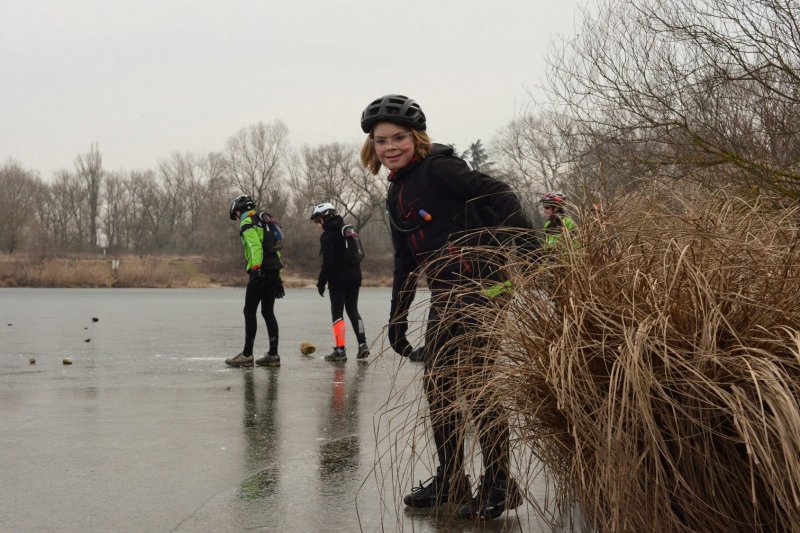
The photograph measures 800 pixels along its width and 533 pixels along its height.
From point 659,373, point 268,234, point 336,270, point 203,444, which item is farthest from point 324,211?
point 659,373

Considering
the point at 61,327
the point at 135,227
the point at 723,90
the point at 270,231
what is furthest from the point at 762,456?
the point at 135,227

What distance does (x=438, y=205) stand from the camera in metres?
4.82

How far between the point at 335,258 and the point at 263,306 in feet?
3.74

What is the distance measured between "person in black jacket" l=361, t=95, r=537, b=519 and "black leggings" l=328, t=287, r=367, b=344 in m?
6.74

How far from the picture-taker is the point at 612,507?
9.39 ft

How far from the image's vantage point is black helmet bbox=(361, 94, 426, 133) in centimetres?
489

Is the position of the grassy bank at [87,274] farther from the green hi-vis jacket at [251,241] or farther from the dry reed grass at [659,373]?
the dry reed grass at [659,373]

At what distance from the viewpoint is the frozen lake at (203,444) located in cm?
441

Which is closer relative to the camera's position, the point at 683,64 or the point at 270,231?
the point at 270,231

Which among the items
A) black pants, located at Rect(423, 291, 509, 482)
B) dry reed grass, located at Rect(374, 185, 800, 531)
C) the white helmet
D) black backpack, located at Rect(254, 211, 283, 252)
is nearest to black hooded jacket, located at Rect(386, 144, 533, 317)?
black pants, located at Rect(423, 291, 509, 482)

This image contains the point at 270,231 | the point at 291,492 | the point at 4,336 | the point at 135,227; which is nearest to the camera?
the point at 291,492

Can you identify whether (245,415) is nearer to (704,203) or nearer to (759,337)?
(704,203)

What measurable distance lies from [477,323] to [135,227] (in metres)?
92.8

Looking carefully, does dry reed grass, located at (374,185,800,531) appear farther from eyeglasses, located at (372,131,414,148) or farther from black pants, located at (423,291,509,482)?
eyeglasses, located at (372,131,414,148)
